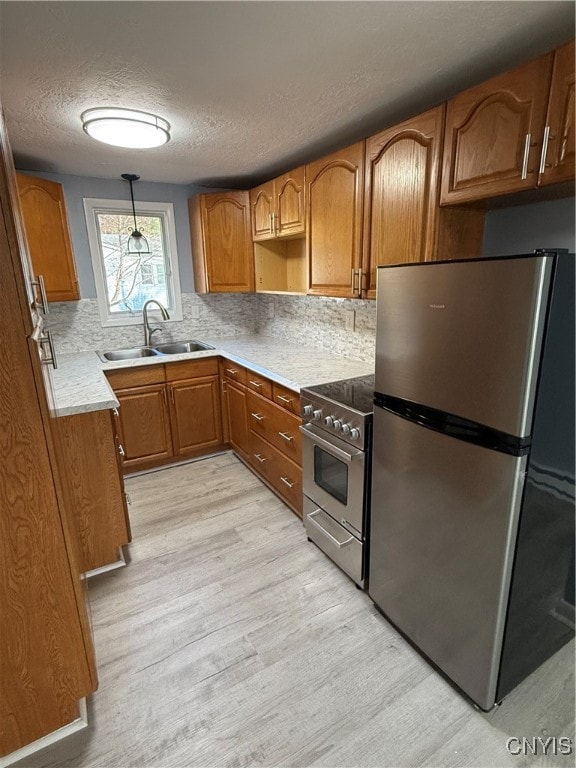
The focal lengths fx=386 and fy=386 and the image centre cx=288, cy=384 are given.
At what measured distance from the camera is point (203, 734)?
4.47ft

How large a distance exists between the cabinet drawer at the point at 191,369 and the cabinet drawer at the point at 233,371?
9cm

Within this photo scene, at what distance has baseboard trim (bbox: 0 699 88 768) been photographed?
4.19ft

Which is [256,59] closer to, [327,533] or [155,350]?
[327,533]

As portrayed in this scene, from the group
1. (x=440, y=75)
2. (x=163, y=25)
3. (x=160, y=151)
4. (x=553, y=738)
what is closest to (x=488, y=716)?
(x=553, y=738)

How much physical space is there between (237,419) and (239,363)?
53 centimetres

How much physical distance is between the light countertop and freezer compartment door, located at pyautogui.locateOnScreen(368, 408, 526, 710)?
0.80 meters

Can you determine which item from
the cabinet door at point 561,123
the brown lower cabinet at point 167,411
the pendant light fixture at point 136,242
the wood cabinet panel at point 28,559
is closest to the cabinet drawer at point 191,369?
the brown lower cabinet at point 167,411

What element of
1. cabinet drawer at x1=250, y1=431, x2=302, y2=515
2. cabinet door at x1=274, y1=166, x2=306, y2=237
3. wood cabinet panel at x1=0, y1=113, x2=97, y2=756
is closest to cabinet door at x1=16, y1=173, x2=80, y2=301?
cabinet door at x1=274, y1=166, x2=306, y2=237

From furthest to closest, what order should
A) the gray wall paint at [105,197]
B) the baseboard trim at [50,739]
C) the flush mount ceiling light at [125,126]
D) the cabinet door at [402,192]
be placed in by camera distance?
the gray wall paint at [105,197] < the flush mount ceiling light at [125,126] < the cabinet door at [402,192] < the baseboard trim at [50,739]

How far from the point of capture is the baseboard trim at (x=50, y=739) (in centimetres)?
128

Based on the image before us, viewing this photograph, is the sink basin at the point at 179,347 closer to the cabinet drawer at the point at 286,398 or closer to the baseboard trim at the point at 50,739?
the cabinet drawer at the point at 286,398

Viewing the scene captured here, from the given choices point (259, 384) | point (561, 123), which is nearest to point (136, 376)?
point (259, 384)

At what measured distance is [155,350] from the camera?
3.40 metres

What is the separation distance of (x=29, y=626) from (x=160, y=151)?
255 cm
